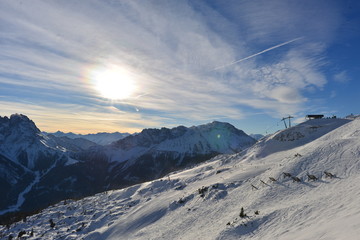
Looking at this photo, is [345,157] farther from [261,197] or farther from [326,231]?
[326,231]

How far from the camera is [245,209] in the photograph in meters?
13.5

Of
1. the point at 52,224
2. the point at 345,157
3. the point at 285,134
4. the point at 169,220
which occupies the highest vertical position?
the point at 285,134

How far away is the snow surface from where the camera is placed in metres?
9.65

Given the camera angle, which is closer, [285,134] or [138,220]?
[138,220]

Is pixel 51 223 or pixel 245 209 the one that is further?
pixel 51 223

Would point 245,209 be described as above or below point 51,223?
above

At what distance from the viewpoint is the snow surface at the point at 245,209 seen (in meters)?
9.65

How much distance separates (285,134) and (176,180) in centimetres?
2074

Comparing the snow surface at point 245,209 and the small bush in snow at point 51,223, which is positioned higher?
the snow surface at point 245,209

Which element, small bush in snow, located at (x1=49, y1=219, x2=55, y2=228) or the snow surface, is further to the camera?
small bush in snow, located at (x1=49, y1=219, x2=55, y2=228)

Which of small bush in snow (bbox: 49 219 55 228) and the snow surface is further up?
the snow surface

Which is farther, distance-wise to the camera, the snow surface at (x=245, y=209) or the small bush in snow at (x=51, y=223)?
the small bush in snow at (x=51, y=223)

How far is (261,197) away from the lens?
14.3 meters

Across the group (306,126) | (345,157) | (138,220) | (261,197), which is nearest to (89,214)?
(138,220)
